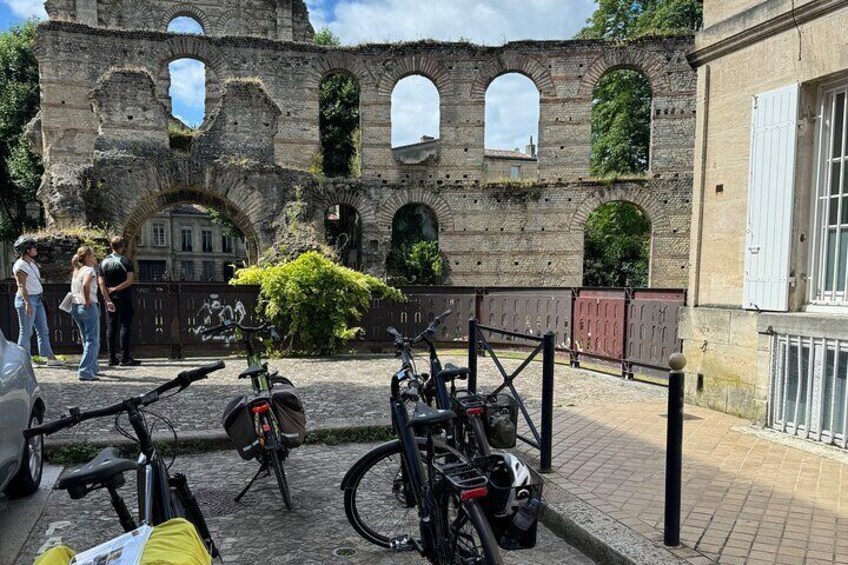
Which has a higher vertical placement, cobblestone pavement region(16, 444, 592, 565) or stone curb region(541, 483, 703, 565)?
stone curb region(541, 483, 703, 565)

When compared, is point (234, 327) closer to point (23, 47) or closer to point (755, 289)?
point (755, 289)

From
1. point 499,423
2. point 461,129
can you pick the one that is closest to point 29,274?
point 499,423

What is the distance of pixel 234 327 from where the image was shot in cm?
468

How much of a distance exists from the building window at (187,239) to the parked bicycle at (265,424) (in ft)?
175

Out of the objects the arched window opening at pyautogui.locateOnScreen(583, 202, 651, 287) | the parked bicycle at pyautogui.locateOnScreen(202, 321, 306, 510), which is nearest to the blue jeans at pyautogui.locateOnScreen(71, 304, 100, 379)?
the parked bicycle at pyautogui.locateOnScreen(202, 321, 306, 510)

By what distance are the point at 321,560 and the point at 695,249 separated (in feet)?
18.4

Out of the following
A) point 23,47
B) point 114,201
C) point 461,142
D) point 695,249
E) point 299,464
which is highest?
point 23,47

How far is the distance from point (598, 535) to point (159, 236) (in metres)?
55.0

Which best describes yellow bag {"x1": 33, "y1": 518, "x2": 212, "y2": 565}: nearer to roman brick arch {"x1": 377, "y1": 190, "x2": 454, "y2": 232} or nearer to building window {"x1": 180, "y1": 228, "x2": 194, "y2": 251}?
roman brick arch {"x1": 377, "y1": 190, "x2": 454, "y2": 232}

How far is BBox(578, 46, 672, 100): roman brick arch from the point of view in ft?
69.6

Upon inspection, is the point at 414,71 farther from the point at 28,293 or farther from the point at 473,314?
the point at 28,293

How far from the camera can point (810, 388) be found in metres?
5.21

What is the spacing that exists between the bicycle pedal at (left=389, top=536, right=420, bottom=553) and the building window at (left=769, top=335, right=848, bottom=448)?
4.15 metres

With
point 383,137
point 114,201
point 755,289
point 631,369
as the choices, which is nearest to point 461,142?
point 383,137
